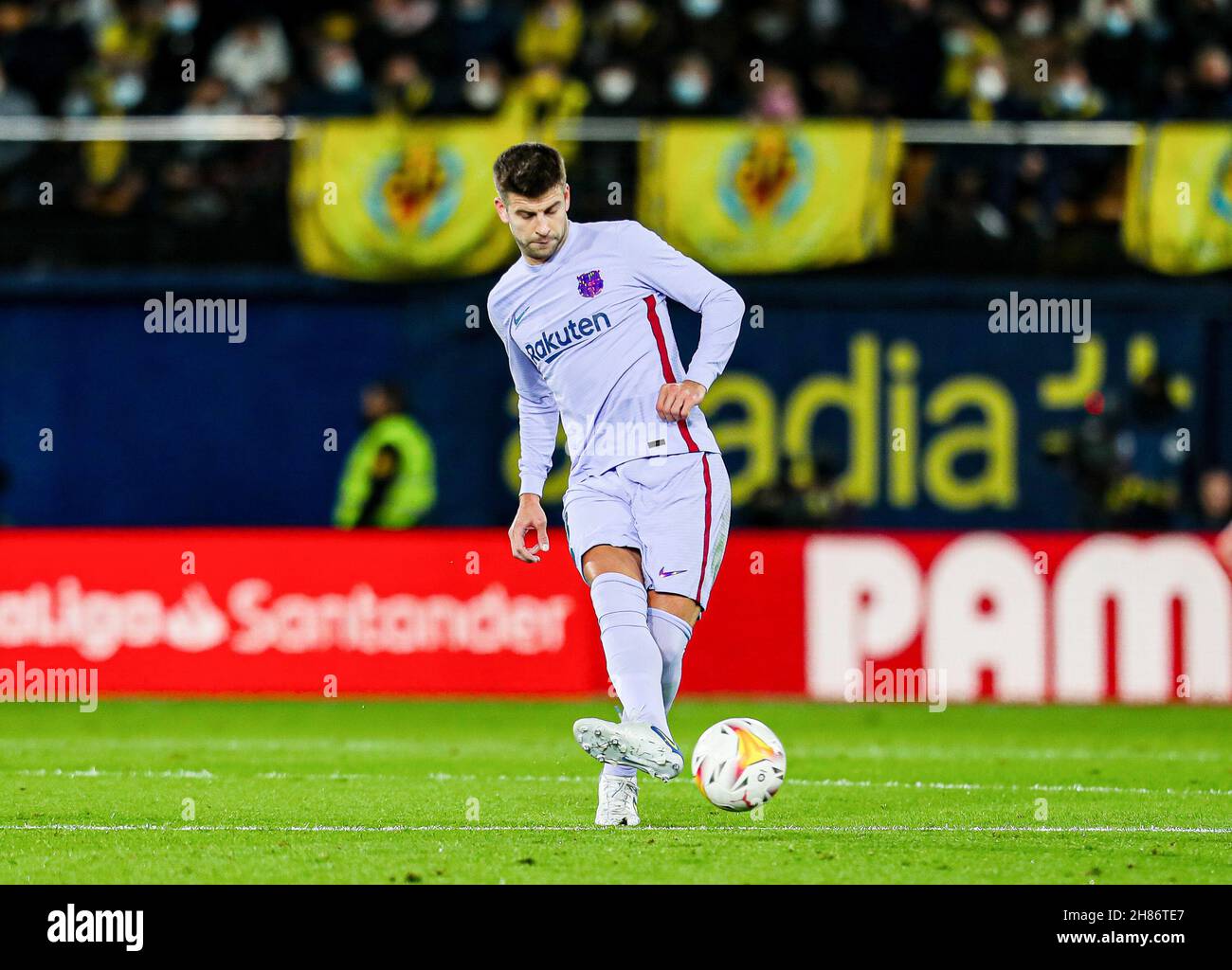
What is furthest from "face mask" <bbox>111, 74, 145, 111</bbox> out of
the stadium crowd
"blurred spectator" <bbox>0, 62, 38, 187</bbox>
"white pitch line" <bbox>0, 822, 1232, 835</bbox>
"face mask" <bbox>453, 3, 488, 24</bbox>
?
"white pitch line" <bbox>0, 822, 1232, 835</bbox>

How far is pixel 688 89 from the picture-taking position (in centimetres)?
1755

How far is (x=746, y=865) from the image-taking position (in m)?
6.84

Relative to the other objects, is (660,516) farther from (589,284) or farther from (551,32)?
(551,32)

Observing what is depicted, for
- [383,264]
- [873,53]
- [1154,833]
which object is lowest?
[1154,833]

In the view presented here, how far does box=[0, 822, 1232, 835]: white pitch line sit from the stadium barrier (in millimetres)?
5803

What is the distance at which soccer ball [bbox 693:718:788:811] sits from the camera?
7.36 m

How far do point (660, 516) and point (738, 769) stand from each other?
916 millimetres

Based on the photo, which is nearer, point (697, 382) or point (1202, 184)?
point (697, 382)

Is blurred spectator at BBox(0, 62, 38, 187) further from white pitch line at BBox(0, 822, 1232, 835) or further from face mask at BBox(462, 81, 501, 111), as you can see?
white pitch line at BBox(0, 822, 1232, 835)

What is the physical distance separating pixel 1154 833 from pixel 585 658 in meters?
6.63

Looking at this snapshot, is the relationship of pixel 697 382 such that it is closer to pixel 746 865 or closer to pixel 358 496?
pixel 746 865

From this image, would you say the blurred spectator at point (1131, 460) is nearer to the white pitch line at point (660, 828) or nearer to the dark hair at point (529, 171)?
the white pitch line at point (660, 828)

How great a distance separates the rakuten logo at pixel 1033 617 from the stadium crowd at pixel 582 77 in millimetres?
4156

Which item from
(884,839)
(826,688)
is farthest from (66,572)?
(884,839)
